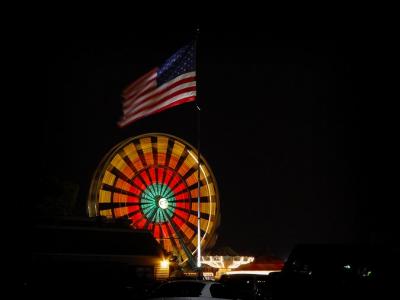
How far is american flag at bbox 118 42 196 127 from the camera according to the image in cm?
2867

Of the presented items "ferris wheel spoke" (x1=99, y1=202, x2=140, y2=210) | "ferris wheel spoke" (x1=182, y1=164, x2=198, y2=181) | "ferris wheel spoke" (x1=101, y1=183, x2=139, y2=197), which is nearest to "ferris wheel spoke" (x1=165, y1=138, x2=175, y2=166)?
"ferris wheel spoke" (x1=182, y1=164, x2=198, y2=181)

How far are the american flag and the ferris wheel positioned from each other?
40.4 feet

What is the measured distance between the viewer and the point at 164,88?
29547 millimetres

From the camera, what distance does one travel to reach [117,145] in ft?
144

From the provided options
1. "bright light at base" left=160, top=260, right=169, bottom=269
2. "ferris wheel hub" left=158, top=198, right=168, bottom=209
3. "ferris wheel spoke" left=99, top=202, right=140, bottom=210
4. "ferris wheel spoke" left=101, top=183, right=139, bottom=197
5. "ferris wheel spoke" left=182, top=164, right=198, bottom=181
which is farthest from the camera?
"ferris wheel spoke" left=182, top=164, right=198, bottom=181

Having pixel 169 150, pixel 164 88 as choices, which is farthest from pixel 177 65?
pixel 169 150

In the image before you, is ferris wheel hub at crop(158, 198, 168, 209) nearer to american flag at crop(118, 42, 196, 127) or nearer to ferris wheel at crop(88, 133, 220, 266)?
ferris wheel at crop(88, 133, 220, 266)

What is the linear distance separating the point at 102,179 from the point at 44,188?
582cm

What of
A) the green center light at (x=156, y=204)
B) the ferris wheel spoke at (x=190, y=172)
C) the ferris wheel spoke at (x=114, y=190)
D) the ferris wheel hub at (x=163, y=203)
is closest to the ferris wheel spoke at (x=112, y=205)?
the ferris wheel spoke at (x=114, y=190)

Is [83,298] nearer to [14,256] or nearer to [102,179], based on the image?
[14,256]

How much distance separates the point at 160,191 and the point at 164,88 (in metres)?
18.5

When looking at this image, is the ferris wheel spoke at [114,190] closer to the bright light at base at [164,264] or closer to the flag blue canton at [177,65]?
the bright light at base at [164,264]

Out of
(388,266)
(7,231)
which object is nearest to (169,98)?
(7,231)

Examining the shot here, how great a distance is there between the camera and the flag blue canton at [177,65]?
29438 mm
